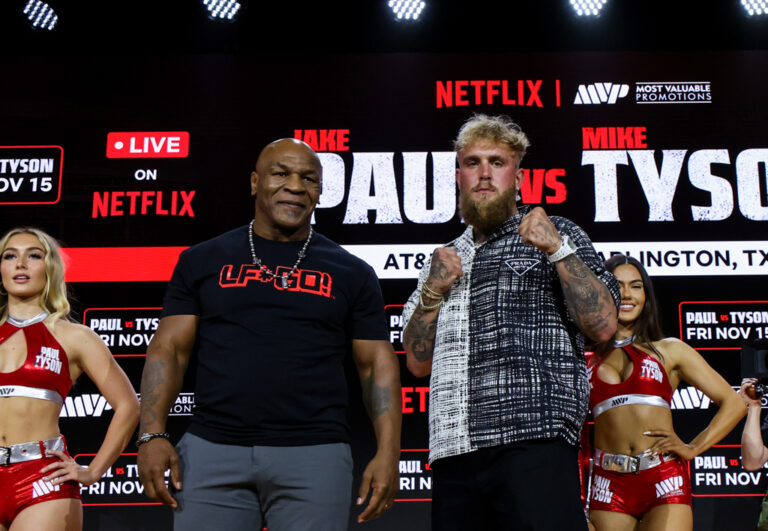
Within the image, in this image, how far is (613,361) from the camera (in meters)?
3.21

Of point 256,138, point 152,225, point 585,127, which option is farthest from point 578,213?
point 152,225

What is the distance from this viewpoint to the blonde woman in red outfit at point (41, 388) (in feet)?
8.46

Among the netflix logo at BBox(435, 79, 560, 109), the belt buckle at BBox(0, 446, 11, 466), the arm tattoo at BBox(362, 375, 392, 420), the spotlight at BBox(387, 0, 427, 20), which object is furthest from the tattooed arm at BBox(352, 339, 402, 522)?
the spotlight at BBox(387, 0, 427, 20)

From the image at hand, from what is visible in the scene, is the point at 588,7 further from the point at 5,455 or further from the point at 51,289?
the point at 5,455

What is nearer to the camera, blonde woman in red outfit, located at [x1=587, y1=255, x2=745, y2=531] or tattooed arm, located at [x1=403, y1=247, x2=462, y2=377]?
tattooed arm, located at [x1=403, y1=247, x2=462, y2=377]

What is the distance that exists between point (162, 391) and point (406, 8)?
3.19 m

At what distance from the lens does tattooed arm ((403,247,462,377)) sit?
6.50 feet

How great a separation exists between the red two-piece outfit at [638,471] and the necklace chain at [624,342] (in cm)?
2

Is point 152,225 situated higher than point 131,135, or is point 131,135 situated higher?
point 131,135

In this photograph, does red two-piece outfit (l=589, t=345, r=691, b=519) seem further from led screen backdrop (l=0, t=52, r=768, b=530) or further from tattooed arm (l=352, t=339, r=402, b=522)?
tattooed arm (l=352, t=339, r=402, b=522)

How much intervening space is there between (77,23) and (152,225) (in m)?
1.31

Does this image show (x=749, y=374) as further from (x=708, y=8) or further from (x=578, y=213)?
(x=708, y=8)

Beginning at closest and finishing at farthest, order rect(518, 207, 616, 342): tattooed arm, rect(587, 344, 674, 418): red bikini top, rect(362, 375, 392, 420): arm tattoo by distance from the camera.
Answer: rect(518, 207, 616, 342): tattooed arm → rect(362, 375, 392, 420): arm tattoo → rect(587, 344, 674, 418): red bikini top

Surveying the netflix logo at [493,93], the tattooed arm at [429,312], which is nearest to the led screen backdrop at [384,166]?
the netflix logo at [493,93]
